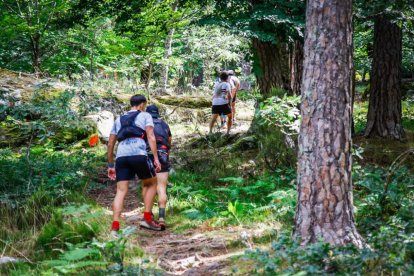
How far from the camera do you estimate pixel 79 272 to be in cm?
470

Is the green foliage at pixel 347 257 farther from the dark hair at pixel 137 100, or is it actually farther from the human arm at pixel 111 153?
the dark hair at pixel 137 100

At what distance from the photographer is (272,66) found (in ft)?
31.2

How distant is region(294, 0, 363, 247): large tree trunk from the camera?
176 inches

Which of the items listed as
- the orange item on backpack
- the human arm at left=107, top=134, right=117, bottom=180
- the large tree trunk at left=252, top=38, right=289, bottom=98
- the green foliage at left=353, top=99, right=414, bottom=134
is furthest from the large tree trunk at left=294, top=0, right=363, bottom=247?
the orange item on backpack

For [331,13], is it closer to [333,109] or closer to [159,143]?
[333,109]

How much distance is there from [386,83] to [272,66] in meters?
2.65

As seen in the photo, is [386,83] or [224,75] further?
[224,75]

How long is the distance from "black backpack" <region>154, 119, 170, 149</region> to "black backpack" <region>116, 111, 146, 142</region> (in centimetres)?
60

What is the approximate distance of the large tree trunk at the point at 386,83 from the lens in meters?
9.91

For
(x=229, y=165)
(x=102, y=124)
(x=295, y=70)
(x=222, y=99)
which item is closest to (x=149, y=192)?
(x=229, y=165)

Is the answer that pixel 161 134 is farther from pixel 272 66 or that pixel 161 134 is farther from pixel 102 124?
pixel 102 124

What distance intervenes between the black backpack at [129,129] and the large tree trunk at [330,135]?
2.60 metres

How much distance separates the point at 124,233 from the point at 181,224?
7.28ft

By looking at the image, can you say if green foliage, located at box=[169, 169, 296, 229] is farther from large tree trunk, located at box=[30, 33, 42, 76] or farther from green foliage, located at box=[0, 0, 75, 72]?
large tree trunk, located at box=[30, 33, 42, 76]
